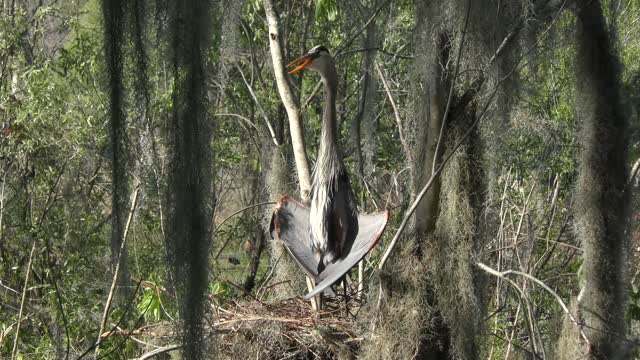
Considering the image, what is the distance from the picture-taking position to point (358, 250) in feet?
16.2

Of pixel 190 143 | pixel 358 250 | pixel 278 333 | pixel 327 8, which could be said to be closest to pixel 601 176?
pixel 190 143

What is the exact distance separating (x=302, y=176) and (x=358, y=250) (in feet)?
1.74

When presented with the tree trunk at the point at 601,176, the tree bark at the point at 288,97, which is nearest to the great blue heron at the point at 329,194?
the tree bark at the point at 288,97

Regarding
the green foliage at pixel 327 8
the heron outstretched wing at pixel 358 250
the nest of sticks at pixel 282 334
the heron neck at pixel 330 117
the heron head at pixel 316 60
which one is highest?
the green foliage at pixel 327 8

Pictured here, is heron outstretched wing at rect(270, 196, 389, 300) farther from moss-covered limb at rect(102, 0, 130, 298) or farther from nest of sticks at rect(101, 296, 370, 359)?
moss-covered limb at rect(102, 0, 130, 298)

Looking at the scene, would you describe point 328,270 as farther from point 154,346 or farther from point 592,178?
point 592,178

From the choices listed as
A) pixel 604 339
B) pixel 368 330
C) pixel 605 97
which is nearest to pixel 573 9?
pixel 605 97

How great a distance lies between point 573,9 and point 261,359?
2.77m

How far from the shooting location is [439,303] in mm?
3357

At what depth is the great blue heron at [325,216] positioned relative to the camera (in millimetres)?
5168

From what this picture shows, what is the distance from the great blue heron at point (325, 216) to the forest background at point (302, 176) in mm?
220

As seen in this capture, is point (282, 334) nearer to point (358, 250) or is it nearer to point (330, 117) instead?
point (358, 250)

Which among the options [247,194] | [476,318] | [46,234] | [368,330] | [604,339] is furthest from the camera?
[247,194]

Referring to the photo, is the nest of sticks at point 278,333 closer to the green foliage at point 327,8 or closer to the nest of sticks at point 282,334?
the nest of sticks at point 282,334
